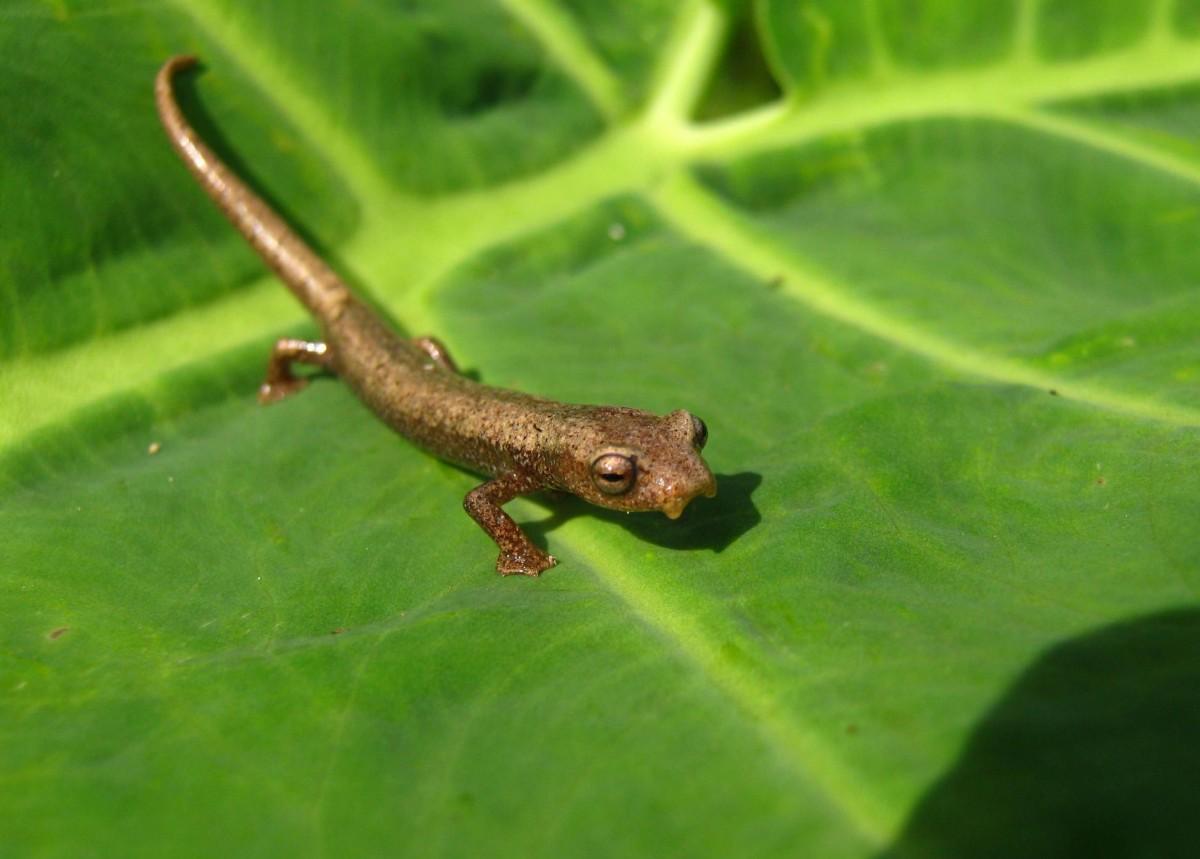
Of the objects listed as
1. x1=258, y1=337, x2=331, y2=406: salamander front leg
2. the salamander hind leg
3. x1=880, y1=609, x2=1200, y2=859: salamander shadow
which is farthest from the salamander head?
x1=258, y1=337, x2=331, y2=406: salamander front leg

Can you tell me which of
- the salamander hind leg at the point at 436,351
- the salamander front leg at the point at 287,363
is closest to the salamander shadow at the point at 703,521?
the salamander hind leg at the point at 436,351

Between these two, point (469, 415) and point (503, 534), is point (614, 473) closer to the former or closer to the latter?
point (503, 534)

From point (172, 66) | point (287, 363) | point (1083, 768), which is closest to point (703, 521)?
point (1083, 768)

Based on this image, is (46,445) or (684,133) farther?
(684,133)

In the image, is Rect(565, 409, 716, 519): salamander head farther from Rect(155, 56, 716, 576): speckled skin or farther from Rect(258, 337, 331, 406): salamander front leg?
Rect(258, 337, 331, 406): salamander front leg

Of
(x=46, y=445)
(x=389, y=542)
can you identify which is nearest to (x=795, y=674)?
(x=389, y=542)

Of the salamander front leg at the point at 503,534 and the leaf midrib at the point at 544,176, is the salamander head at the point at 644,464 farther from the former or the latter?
the leaf midrib at the point at 544,176

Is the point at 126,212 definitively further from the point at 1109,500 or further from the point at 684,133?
the point at 1109,500
